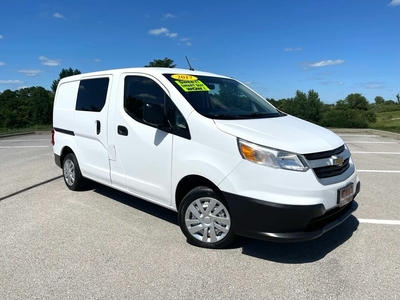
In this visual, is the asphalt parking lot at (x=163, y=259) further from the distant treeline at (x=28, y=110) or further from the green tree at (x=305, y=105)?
the distant treeline at (x=28, y=110)

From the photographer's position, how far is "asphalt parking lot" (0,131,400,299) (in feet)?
8.77

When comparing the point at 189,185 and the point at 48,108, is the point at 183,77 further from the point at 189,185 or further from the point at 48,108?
the point at 48,108

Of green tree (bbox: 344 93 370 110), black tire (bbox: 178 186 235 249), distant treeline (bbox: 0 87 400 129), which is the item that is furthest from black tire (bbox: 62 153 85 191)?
green tree (bbox: 344 93 370 110)

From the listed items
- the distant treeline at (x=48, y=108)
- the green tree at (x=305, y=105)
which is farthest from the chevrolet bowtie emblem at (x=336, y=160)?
the green tree at (x=305, y=105)

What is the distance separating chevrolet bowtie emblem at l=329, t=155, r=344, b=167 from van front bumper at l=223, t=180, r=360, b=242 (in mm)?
475

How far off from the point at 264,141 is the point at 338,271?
1.40 m

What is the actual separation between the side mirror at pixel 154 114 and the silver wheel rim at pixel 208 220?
0.98 metres

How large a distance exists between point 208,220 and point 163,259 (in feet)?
1.98

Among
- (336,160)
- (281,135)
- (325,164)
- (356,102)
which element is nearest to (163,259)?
(281,135)

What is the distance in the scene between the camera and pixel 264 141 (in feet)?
9.64

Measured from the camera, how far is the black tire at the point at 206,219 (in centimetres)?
323

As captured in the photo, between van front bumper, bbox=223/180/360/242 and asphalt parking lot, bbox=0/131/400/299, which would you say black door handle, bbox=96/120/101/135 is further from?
van front bumper, bbox=223/180/360/242

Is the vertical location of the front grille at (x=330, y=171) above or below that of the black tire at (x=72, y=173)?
above

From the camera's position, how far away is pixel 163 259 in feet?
10.5
